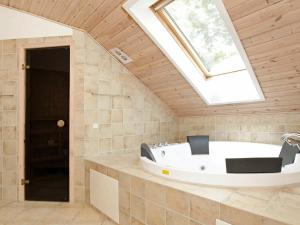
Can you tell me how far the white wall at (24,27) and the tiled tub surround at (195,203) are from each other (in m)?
1.88

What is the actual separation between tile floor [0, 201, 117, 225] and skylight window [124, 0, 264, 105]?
1976 mm

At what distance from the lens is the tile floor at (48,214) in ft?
7.19

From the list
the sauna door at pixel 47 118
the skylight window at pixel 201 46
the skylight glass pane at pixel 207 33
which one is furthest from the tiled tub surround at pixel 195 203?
the skylight glass pane at pixel 207 33

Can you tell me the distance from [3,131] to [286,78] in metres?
3.30

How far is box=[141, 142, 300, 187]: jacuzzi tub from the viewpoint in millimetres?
1484

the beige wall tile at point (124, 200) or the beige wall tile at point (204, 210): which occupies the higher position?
the beige wall tile at point (204, 210)

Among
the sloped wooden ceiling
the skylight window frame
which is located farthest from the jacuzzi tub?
the skylight window frame

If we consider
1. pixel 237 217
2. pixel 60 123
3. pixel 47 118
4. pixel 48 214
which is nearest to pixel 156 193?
pixel 237 217

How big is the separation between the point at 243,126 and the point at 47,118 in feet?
8.78

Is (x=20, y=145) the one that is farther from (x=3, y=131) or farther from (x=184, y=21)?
(x=184, y=21)

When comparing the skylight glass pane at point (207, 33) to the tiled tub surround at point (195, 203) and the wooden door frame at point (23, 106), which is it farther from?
the tiled tub surround at point (195, 203)

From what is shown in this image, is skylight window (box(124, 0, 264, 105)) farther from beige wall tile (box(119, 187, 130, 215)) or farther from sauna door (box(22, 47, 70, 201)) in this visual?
beige wall tile (box(119, 187, 130, 215))

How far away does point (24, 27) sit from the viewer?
9.08 ft

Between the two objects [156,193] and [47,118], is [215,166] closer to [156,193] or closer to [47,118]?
[156,193]
